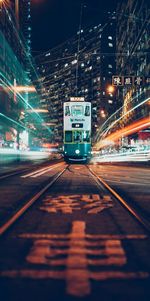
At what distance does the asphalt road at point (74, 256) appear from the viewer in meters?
3.98

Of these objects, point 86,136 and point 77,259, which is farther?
point 86,136

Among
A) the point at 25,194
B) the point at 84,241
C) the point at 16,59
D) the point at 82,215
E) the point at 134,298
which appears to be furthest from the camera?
the point at 16,59

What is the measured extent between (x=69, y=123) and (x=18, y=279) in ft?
107

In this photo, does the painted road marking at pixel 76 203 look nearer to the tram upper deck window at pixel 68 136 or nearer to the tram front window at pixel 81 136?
the tram front window at pixel 81 136

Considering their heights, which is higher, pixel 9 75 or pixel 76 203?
pixel 9 75

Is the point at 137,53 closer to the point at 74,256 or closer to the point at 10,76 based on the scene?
the point at 10,76

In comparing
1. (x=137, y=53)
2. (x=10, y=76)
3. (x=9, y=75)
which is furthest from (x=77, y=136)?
(x=137, y=53)

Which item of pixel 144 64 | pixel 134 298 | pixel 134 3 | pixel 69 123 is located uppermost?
pixel 134 3

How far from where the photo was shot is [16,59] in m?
91.4

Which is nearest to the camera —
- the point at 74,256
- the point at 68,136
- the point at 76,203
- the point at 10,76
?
the point at 74,256

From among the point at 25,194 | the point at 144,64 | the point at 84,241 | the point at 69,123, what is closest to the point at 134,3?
the point at 144,64

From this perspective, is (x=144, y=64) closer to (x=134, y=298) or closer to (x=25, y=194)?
(x=25, y=194)

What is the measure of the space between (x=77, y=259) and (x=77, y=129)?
32.2 meters

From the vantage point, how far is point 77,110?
35750 mm
